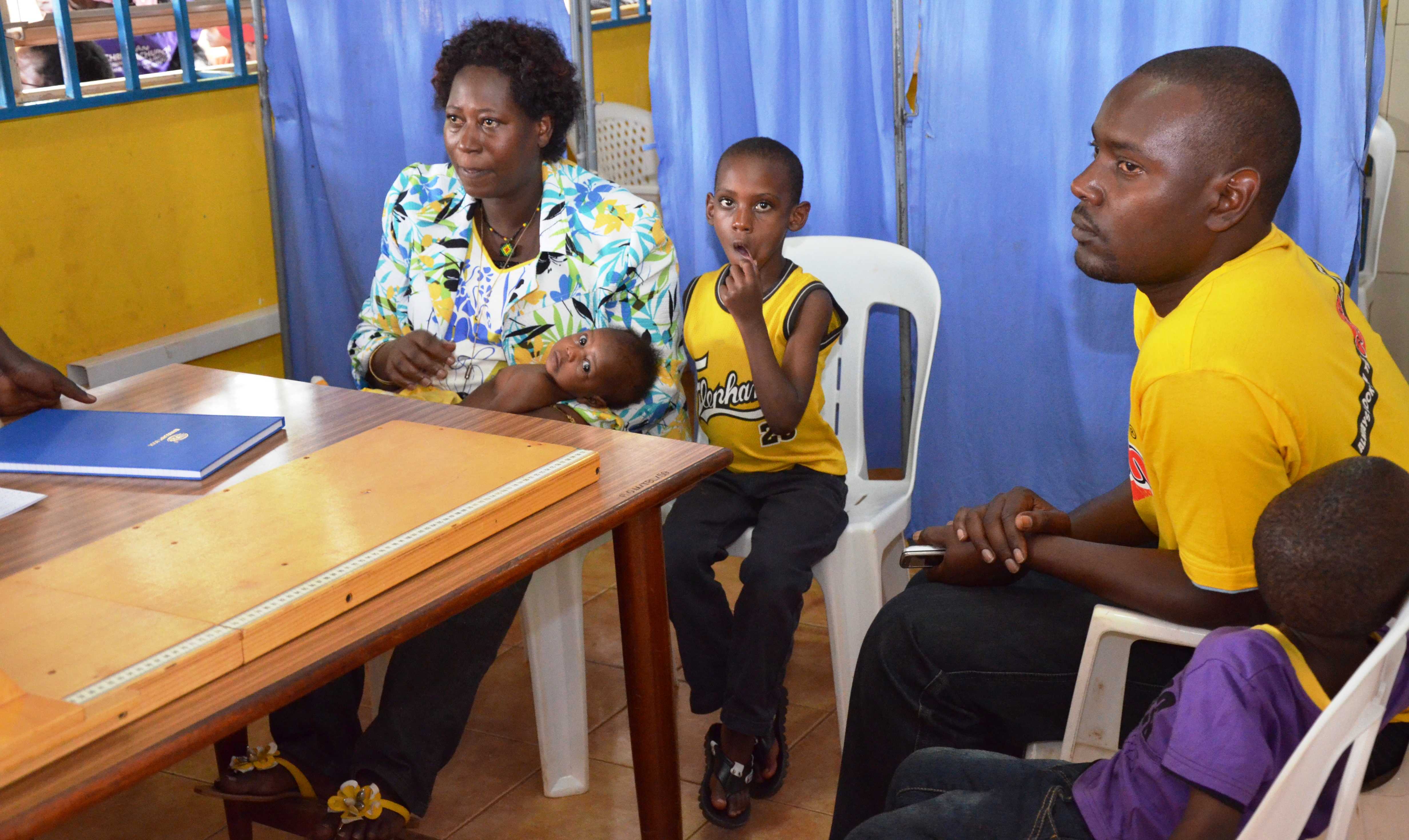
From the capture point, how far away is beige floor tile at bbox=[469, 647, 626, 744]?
102 inches

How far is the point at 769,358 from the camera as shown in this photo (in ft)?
7.55

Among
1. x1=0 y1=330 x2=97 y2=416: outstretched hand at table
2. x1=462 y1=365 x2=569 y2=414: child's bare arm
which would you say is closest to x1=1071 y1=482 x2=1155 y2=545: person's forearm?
x1=462 y1=365 x2=569 y2=414: child's bare arm

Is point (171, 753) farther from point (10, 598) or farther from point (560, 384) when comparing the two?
point (560, 384)

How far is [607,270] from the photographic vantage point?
7.91 feet

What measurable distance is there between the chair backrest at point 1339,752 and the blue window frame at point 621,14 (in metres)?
4.68

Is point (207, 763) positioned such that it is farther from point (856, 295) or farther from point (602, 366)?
point (856, 295)

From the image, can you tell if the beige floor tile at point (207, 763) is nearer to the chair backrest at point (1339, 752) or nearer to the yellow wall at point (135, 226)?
the yellow wall at point (135, 226)

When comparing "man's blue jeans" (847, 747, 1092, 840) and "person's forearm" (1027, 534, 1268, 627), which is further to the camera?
"person's forearm" (1027, 534, 1268, 627)

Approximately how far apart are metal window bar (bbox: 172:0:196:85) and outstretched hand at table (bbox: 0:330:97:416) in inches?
→ 80.3

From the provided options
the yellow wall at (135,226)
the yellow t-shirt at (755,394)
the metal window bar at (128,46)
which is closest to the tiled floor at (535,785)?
the yellow t-shirt at (755,394)

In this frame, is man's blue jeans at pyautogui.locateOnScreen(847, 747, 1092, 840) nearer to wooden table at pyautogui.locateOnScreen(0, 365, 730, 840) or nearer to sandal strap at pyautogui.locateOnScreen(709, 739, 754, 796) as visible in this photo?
wooden table at pyautogui.locateOnScreen(0, 365, 730, 840)

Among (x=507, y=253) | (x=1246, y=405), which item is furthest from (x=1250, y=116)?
(x=507, y=253)

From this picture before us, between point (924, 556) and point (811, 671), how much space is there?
105cm

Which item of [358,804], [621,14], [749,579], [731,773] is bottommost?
[731,773]
